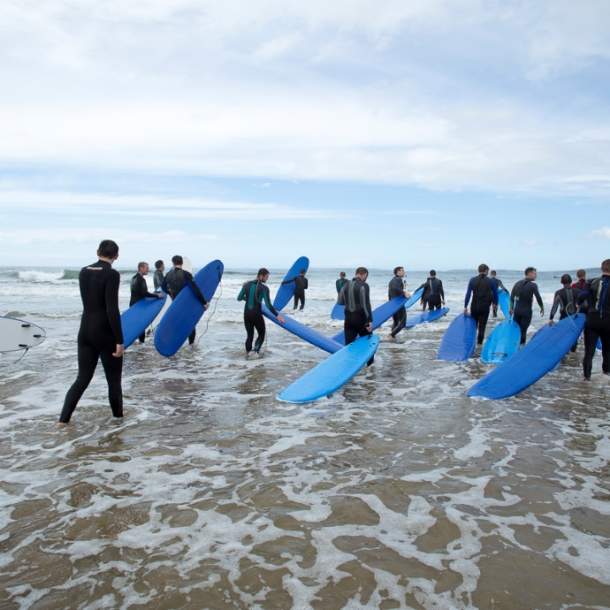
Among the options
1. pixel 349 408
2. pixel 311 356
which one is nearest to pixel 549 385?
pixel 349 408

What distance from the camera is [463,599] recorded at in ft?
7.84

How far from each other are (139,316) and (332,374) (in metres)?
4.07

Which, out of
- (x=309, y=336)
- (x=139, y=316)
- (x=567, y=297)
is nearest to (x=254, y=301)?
(x=309, y=336)

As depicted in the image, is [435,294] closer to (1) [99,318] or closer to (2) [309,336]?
(2) [309,336]

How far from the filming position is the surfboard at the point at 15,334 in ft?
24.4

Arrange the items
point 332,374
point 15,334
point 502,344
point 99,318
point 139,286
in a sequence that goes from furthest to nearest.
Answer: point 502,344, point 139,286, point 15,334, point 332,374, point 99,318

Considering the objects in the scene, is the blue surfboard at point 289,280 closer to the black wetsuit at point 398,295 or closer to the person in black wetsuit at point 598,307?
the black wetsuit at point 398,295

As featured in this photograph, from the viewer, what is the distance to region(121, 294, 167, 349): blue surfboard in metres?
8.62

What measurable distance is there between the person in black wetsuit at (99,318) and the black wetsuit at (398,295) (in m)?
6.76

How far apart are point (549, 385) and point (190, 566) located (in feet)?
18.7

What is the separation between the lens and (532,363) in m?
6.50

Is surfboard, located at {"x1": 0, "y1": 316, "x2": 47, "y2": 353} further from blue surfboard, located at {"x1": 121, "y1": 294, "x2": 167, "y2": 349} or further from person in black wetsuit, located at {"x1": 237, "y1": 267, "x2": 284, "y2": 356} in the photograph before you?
person in black wetsuit, located at {"x1": 237, "y1": 267, "x2": 284, "y2": 356}

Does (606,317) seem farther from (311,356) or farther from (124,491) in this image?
(124,491)

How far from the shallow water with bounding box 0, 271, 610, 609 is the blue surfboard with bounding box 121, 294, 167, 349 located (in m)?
2.37
